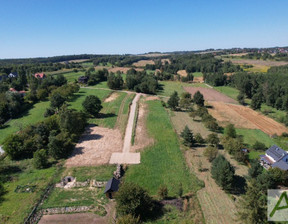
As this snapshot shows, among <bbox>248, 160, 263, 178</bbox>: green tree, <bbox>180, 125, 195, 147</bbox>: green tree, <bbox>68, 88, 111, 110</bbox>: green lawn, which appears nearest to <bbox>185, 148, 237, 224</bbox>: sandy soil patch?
<bbox>248, 160, 263, 178</bbox>: green tree

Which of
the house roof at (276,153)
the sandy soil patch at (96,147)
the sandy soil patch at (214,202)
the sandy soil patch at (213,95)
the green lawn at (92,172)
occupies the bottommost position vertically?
the sandy soil patch at (214,202)

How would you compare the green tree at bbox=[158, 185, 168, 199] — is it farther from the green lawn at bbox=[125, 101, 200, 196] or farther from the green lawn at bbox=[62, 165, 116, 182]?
the green lawn at bbox=[62, 165, 116, 182]

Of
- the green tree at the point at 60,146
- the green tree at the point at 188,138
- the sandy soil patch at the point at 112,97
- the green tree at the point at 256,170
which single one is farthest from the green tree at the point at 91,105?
the green tree at the point at 256,170

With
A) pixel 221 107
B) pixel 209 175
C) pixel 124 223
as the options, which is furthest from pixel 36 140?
pixel 221 107

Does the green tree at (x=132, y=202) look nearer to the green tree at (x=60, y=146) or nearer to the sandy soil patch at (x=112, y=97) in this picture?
the green tree at (x=60, y=146)

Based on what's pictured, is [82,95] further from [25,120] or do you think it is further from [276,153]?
[276,153]
